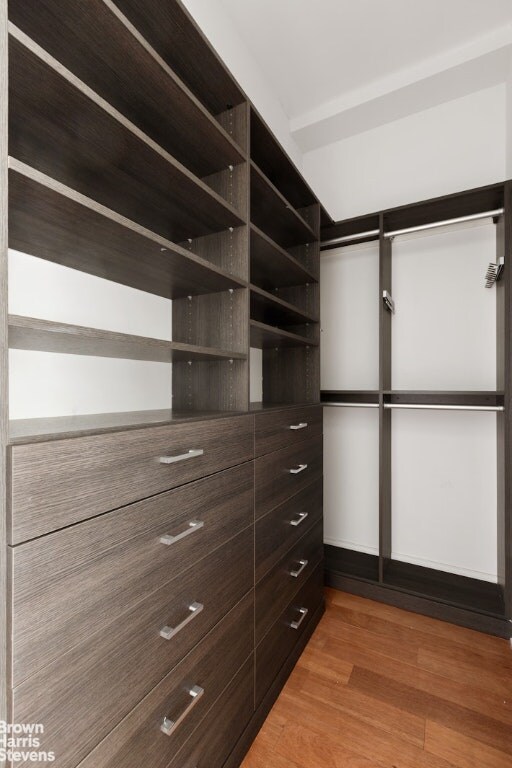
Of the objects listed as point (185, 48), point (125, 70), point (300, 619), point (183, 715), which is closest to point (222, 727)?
point (183, 715)

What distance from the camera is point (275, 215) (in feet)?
5.43

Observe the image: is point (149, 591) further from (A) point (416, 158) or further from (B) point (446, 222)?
(A) point (416, 158)

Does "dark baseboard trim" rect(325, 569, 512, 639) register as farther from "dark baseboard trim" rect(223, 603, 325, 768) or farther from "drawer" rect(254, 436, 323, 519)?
"drawer" rect(254, 436, 323, 519)

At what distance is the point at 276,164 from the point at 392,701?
2227mm

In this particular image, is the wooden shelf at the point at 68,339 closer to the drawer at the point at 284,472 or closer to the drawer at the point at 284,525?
the drawer at the point at 284,472

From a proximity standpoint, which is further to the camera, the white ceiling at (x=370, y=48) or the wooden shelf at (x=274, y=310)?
the white ceiling at (x=370, y=48)

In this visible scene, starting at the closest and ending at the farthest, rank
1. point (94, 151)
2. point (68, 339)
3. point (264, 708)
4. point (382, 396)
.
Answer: point (68, 339)
point (94, 151)
point (264, 708)
point (382, 396)

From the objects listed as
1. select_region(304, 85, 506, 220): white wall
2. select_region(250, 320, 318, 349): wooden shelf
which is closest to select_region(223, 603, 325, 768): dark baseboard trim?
select_region(250, 320, 318, 349): wooden shelf

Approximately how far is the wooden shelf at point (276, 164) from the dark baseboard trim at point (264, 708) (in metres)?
2.08

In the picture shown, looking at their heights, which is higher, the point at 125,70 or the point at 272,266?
the point at 125,70

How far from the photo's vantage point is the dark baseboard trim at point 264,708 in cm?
113

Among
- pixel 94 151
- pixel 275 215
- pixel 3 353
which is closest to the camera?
pixel 3 353

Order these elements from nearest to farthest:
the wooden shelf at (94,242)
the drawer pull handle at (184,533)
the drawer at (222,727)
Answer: the wooden shelf at (94,242) → the drawer pull handle at (184,533) → the drawer at (222,727)

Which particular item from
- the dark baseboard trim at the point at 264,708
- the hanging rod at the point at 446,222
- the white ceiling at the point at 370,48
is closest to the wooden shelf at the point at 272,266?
the hanging rod at the point at 446,222
